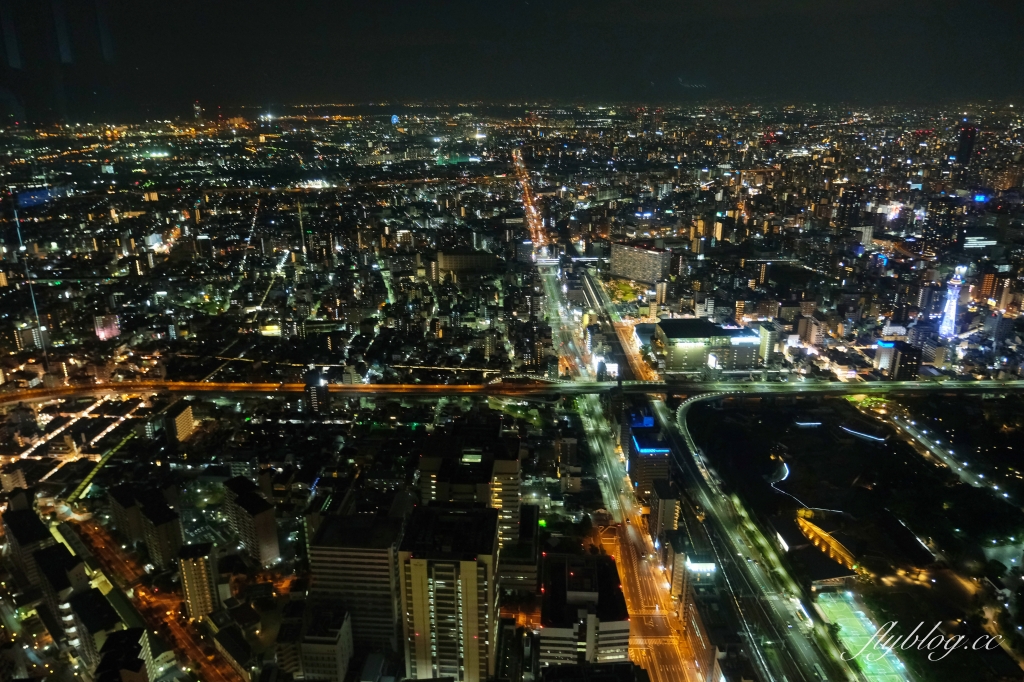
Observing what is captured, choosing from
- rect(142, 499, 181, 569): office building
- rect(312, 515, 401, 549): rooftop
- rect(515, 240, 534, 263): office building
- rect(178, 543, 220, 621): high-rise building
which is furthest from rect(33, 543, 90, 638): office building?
rect(515, 240, 534, 263): office building

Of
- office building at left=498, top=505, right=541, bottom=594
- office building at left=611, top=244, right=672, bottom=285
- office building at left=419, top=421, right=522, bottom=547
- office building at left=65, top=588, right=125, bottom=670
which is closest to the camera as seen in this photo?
office building at left=65, top=588, right=125, bottom=670

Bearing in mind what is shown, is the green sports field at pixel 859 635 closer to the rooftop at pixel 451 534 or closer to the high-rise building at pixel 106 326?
the rooftop at pixel 451 534

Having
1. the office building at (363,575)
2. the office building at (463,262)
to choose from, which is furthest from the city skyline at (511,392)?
the office building at (463,262)

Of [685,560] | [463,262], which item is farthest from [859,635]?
[463,262]

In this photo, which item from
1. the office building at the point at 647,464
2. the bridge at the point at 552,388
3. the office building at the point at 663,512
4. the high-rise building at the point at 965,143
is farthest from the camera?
the high-rise building at the point at 965,143

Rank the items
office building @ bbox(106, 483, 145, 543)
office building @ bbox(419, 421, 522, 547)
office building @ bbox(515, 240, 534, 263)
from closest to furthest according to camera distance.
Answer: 1. office building @ bbox(419, 421, 522, 547)
2. office building @ bbox(106, 483, 145, 543)
3. office building @ bbox(515, 240, 534, 263)

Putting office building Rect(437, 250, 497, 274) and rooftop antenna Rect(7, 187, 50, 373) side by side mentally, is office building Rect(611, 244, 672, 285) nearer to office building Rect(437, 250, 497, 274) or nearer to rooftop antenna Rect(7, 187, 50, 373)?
office building Rect(437, 250, 497, 274)

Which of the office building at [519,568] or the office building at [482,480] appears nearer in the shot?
the office building at [519,568]

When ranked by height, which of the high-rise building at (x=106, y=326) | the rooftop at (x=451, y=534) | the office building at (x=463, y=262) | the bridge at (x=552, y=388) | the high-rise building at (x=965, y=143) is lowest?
the bridge at (x=552, y=388)

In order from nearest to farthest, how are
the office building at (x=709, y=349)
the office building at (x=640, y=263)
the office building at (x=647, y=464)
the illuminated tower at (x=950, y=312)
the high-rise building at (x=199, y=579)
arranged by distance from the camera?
1. the high-rise building at (x=199, y=579)
2. the office building at (x=647, y=464)
3. the office building at (x=709, y=349)
4. the illuminated tower at (x=950, y=312)
5. the office building at (x=640, y=263)
